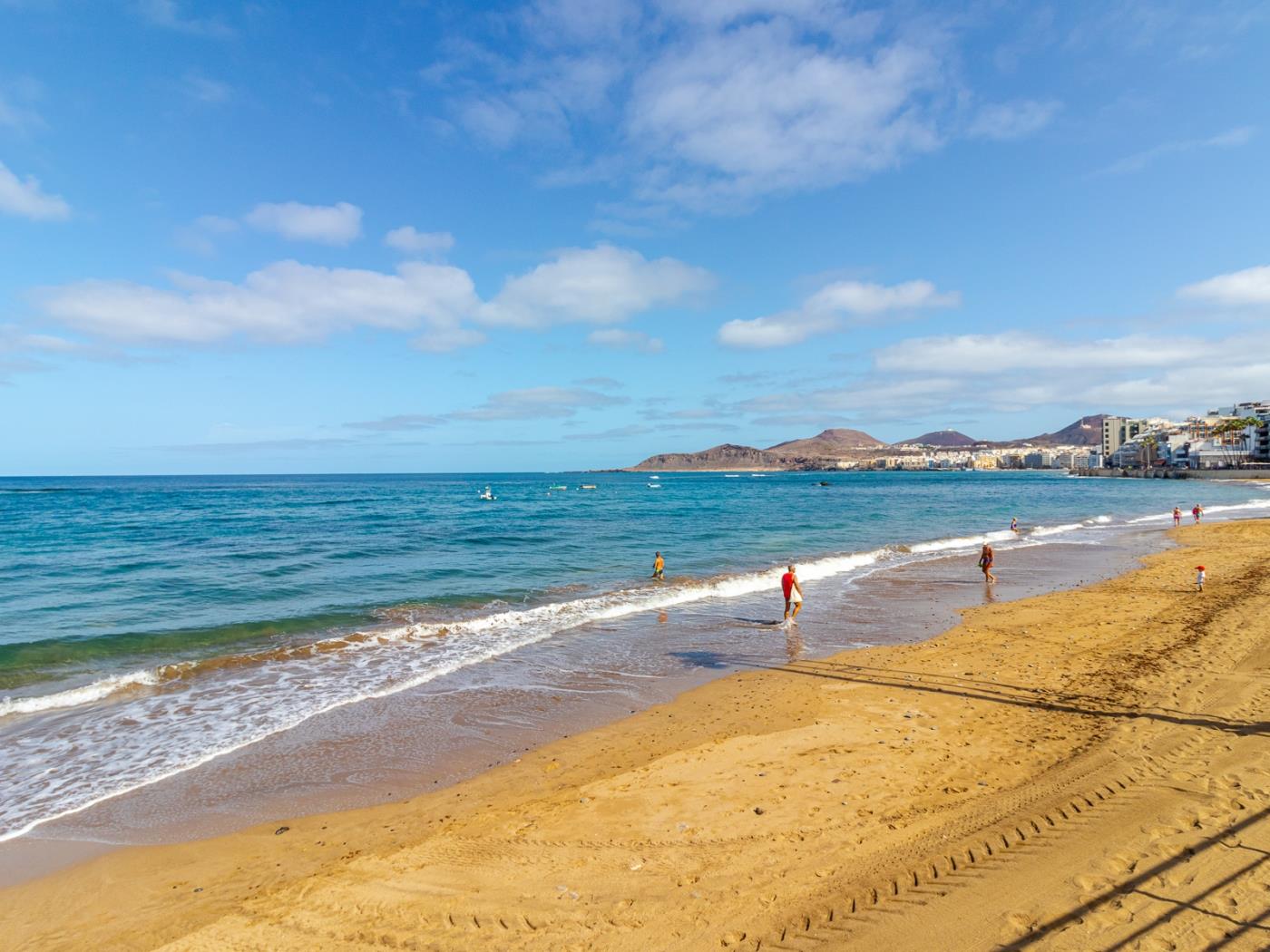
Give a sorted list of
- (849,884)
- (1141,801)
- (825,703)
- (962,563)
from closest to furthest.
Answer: (849,884) → (1141,801) → (825,703) → (962,563)

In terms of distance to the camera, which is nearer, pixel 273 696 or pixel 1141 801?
pixel 1141 801

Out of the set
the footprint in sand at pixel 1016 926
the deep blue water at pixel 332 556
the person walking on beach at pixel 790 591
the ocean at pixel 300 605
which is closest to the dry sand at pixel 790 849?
the footprint in sand at pixel 1016 926

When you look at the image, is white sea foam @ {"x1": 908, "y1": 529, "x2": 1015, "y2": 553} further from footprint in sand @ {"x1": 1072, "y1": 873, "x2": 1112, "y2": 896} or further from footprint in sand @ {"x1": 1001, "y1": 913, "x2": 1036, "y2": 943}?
footprint in sand @ {"x1": 1001, "y1": 913, "x2": 1036, "y2": 943}

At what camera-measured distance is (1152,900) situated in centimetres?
472

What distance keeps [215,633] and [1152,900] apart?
1786 centimetres

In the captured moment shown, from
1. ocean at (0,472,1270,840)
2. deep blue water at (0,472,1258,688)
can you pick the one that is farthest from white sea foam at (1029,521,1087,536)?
deep blue water at (0,472,1258,688)

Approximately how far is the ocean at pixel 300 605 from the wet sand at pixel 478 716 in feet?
1.06

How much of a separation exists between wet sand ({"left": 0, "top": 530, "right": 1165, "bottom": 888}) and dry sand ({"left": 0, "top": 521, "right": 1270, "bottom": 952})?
56 centimetres

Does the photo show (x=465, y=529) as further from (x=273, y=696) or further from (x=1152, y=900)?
(x=1152, y=900)

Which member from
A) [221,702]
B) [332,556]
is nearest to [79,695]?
[221,702]

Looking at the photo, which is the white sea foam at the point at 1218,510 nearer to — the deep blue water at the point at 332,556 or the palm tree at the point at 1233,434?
the deep blue water at the point at 332,556

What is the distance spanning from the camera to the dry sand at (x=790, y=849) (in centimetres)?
482

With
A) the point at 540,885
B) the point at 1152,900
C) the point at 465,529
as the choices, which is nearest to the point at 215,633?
the point at 540,885

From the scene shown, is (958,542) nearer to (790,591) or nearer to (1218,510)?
(790,591)
